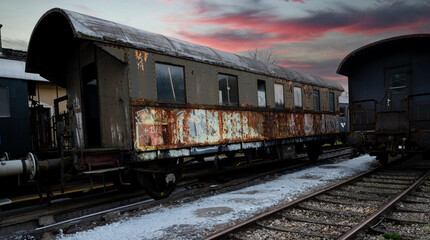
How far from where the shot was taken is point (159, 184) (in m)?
6.57

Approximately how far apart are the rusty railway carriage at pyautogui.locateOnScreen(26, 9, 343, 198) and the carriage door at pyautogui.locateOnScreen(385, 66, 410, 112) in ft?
11.8

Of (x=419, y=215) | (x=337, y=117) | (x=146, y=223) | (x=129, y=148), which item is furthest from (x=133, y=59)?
(x=337, y=117)

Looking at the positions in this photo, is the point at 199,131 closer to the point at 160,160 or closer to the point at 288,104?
the point at 160,160

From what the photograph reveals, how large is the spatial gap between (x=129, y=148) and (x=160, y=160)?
100 cm

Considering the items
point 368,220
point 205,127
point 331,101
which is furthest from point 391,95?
point 368,220

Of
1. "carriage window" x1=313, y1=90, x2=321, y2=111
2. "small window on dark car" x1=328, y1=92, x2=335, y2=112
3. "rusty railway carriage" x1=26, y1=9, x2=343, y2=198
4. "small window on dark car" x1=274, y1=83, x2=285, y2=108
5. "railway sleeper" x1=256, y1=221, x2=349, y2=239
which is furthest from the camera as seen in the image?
"small window on dark car" x1=328, y1=92, x2=335, y2=112

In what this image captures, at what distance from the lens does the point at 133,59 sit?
5.98 m

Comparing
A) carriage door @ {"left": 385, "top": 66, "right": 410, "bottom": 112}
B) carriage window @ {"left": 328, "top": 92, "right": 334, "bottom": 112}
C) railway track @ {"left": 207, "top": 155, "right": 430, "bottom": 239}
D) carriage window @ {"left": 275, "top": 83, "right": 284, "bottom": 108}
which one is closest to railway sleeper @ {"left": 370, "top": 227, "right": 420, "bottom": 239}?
railway track @ {"left": 207, "top": 155, "right": 430, "bottom": 239}

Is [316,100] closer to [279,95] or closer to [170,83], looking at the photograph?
[279,95]

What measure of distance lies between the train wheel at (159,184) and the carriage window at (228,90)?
98.9 inches

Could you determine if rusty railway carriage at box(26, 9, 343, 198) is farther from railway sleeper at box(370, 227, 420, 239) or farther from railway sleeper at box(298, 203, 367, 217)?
railway sleeper at box(370, 227, 420, 239)

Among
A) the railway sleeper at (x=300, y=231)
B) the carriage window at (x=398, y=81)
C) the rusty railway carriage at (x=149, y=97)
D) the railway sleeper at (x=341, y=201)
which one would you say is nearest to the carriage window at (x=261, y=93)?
the rusty railway carriage at (x=149, y=97)

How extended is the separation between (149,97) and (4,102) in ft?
14.7

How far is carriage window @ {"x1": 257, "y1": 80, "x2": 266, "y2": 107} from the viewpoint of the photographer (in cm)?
933
